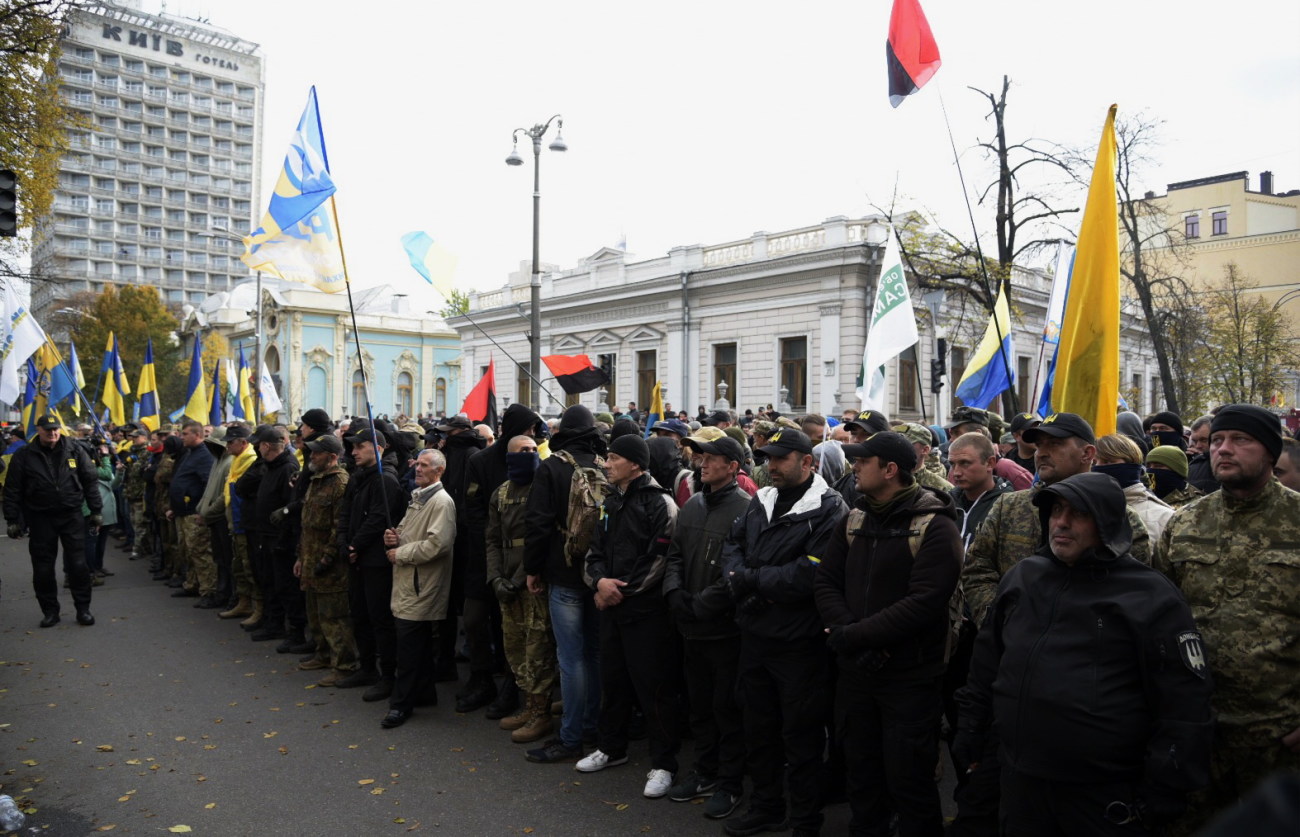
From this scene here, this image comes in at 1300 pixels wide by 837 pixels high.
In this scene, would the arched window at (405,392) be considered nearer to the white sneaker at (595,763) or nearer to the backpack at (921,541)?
the white sneaker at (595,763)

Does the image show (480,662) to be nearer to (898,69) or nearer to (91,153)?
(898,69)

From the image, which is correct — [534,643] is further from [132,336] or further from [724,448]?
[132,336]

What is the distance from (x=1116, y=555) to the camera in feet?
10.2

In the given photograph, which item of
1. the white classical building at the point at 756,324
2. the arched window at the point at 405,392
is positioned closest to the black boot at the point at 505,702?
the white classical building at the point at 756,324

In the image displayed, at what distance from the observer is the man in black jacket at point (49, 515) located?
9562mm

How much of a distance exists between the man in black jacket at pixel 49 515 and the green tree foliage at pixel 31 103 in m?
4.66

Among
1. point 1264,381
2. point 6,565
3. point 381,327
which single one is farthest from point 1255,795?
point 381,327

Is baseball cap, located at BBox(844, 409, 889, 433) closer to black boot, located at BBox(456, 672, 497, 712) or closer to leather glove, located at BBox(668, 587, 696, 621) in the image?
leather glove, located at BBox(668, 587, 696, 621)

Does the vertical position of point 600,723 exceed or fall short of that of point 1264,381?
it falls short

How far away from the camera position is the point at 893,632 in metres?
4.00

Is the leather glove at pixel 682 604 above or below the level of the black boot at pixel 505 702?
above

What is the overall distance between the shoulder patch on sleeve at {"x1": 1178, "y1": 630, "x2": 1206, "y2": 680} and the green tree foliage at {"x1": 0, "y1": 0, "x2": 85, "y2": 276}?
45.7 feet

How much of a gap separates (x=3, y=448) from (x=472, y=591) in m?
18.8

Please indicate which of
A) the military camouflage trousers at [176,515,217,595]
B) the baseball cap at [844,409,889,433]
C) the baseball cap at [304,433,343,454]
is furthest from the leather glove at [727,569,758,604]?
the military camouflage trousers at [176,515,217,595]
